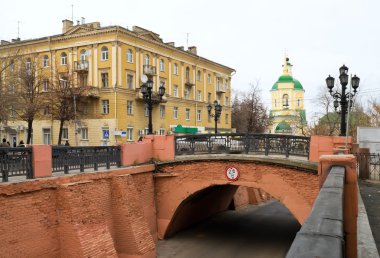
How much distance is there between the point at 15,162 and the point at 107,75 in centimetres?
2624

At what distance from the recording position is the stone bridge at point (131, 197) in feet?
33.2

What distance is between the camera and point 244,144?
15.6 metres

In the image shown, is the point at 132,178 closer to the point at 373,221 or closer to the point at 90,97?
the point at 373,221

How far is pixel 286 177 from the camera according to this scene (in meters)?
14.2

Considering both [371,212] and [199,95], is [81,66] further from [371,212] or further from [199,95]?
[371,212]

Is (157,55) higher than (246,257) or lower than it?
higher

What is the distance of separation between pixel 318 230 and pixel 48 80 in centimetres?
3607

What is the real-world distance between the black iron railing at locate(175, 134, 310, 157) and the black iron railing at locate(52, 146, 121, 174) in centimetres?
305

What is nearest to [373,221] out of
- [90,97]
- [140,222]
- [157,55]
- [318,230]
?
[318,230]

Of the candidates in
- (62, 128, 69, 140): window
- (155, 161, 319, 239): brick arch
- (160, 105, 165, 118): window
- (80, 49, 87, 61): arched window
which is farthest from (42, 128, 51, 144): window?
(155, 161, 319, 239): brick arch

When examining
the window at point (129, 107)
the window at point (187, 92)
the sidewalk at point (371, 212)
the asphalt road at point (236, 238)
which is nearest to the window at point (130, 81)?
the window at point (129, 107)

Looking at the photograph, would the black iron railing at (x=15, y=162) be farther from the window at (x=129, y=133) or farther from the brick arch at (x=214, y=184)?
the window at (x=129, y=133)

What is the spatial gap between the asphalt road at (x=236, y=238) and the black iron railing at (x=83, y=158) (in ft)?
13.4

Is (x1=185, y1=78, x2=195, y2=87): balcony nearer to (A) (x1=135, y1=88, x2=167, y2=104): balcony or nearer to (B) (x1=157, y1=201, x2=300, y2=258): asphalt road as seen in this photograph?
(A) (x1=135, y1=88, x2=167, y2=104): balcony
